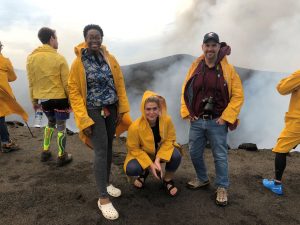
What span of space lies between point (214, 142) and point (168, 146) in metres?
0.59

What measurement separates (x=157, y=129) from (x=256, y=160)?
2.82m

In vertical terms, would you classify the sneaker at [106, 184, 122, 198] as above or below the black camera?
below

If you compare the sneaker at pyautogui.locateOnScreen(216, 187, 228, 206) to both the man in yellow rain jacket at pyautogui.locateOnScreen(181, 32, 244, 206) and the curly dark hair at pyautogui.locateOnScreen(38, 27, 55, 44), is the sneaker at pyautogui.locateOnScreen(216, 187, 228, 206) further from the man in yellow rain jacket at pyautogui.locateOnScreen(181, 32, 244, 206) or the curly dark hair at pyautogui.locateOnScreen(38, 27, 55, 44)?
the curly dark hair at pyautogui.locateOnScreen(38, 27, 55, 44)

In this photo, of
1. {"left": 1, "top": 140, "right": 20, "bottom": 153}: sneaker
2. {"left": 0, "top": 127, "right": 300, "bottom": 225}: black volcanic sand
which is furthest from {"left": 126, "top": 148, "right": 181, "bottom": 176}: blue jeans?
{"left": 1, "top": 140, "right": 20, "bottom": 153}: sneaker

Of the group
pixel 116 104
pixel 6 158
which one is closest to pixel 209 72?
pixel 116 104

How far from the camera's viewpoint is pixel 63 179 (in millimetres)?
4555

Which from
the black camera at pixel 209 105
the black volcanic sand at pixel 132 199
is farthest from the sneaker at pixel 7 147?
the black camera at pixel 209 105

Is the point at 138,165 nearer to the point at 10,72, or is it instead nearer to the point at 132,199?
the point at 132,199

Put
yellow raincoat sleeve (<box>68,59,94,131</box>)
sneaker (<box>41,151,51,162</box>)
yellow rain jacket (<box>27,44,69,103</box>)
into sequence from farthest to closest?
sneaker (<box>41,151,51,162</box>) < yellow rain jacket (<box>27,44,69,103</box>) < yellow raincoat sleeve (<box>68,59,94,131</box>)

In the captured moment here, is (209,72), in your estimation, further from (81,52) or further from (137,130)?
(81,52)

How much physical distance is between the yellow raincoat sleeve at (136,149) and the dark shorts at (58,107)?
163 centimetres

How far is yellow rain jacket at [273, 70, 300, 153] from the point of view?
388 centimetres

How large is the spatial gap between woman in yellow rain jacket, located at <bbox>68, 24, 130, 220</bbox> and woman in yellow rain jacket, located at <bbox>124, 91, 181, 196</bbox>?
0.41 metres

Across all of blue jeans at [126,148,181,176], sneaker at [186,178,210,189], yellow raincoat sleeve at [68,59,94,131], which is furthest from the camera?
sneaker at [186,178,210,189]
